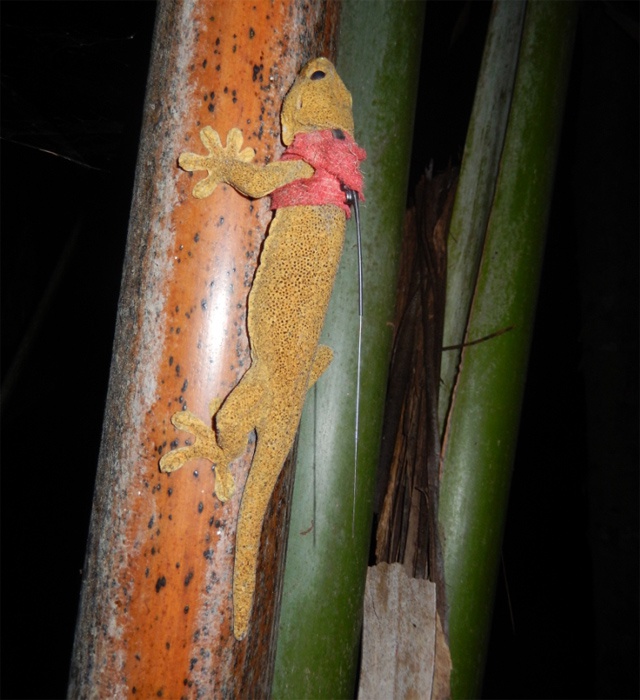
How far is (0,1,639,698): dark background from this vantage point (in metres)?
1.85

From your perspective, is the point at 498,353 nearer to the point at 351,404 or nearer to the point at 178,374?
A: the point at 351,404

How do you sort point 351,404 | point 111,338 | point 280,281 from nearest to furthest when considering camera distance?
1. point 280,281
2. point 351,404
3. point 111,338

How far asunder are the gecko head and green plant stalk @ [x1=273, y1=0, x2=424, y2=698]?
292mm

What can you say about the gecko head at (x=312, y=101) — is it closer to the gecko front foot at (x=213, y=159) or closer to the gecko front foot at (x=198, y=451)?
the gecko front foot at (x=213, y=159)

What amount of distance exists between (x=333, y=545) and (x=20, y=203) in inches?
79.6

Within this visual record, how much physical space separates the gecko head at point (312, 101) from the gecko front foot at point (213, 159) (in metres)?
0.09

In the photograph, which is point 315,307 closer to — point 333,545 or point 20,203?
point 333,545

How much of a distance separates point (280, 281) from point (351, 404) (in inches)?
14.6

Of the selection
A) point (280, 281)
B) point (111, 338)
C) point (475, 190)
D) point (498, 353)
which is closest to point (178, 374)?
point (280, 281)

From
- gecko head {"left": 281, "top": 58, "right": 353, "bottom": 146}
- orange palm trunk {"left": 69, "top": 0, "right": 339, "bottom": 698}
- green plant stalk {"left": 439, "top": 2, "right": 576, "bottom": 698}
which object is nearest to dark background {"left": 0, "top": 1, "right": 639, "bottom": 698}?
green plant stalk {"left": 439, "top": 2, "right": 576, "bottom": 698}

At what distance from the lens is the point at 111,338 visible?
6.34 ft

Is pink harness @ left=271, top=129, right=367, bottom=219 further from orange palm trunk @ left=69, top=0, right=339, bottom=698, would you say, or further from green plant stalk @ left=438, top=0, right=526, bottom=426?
green plant stalk @ left=438, top=0, right=526, bottom=426

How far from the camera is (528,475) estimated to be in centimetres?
312

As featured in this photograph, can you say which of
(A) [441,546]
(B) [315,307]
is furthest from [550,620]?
(B) [315,307]
